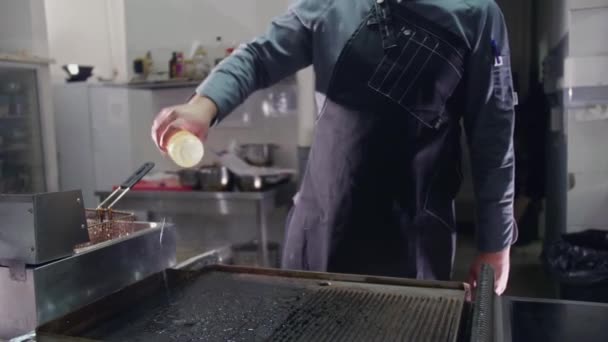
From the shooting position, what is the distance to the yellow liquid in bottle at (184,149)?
0.95 metres

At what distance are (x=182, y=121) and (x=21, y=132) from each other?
3.05 m

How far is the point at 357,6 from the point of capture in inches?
54.1

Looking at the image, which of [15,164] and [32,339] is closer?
[32,339]

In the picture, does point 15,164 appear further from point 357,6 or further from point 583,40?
point 583,40

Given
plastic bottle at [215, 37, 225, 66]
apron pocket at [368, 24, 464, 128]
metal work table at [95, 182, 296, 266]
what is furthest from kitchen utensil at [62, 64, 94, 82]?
apron pocket at [368, 24, 464, 128]

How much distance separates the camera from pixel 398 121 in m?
1.38

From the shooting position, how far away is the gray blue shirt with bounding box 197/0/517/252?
1329 millimetres

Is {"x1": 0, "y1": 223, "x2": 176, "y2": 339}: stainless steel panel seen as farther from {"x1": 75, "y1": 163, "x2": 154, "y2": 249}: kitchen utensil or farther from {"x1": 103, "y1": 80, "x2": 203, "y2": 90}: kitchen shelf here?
{"x1": 103, "y1": 80, "x2": 203, "y2": 90}: kitchen shelf

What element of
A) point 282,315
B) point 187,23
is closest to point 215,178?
point 187,23

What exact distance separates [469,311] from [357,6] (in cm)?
81

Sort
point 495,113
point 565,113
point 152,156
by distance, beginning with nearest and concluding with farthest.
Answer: point 495,113, point 565,113, point 152,156

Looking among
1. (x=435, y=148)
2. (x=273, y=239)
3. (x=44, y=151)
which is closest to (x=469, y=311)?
(x=435, y=148)

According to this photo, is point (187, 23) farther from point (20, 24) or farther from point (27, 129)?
point (27, 129)

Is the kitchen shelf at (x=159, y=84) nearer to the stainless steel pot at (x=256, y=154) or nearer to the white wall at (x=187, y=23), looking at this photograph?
the white wall at (x=187, y=23)
